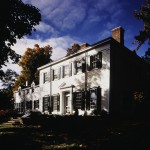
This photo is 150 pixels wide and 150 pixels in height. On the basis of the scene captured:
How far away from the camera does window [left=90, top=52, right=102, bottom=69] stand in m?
19.1

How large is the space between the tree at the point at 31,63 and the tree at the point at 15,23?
92.6ft

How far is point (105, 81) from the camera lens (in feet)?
59.7

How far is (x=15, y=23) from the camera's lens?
58.2 feet

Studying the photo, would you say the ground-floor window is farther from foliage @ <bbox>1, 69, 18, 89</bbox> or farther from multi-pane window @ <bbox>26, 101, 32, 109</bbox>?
foliage @ <bbox>1, 69, 18, 89</bbox>

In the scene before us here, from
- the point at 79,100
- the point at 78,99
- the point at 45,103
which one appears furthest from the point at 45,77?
the point at 79,100

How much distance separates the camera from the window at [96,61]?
62.6ft

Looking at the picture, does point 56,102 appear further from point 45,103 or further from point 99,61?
point 99,61

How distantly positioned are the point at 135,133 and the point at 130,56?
38.2 ft

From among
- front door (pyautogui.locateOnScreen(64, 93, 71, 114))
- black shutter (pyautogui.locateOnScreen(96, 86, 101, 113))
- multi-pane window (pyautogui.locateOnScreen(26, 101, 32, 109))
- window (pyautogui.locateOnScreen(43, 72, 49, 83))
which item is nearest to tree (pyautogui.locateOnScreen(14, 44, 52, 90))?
multi-pane window (pyautogui.locateOnScreen(26, 101, 32, 109))

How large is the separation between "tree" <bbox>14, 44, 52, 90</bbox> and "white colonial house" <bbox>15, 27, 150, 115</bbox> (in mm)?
21928

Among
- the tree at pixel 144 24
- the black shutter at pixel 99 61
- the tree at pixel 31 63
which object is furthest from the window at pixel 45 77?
the tree at pixel 31 63

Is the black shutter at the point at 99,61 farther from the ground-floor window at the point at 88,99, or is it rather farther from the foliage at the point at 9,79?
the foliage at the point at 9,79

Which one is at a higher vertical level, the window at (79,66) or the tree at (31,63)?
the tree at (31,63)

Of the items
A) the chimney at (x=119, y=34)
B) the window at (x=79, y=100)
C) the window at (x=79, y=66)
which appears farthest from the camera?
the window at (x=79, y=66)
